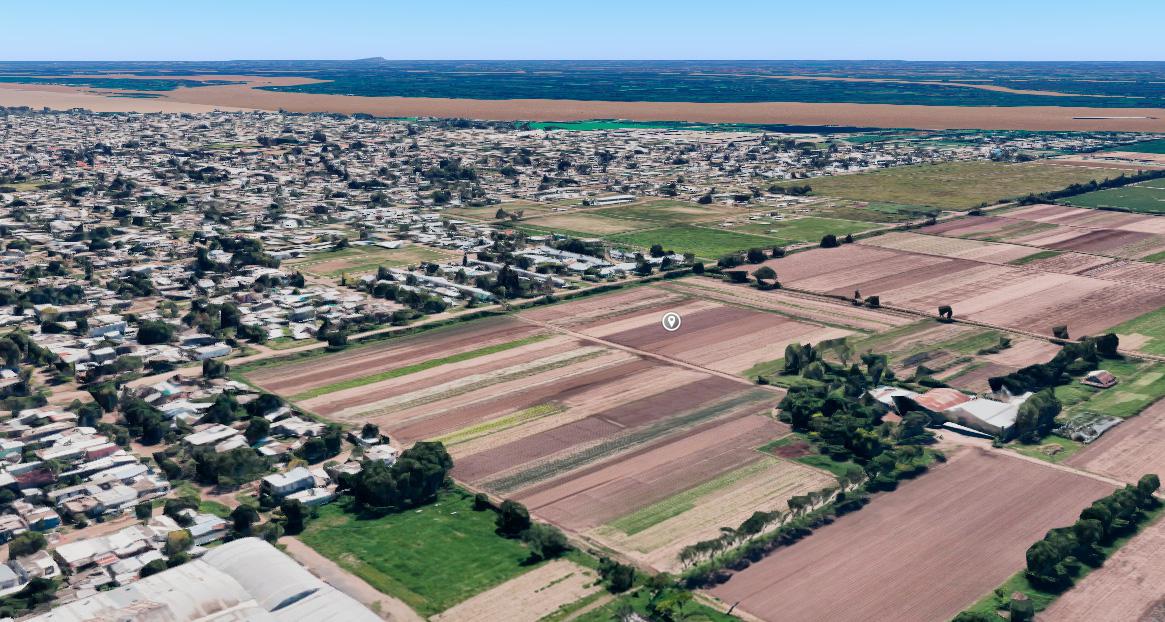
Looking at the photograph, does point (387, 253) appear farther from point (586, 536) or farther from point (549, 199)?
point (586, 536)

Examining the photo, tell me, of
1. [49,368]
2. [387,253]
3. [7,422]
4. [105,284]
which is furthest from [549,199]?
[7,422]

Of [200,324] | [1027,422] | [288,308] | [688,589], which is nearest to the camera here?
[688,589]

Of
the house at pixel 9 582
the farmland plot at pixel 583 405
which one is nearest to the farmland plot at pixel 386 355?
the farmland plot at pixel 583 405

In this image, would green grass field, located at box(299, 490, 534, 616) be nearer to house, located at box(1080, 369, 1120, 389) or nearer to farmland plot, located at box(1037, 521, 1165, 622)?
farmland plot, located at box(1037, 521, 1165, 622)

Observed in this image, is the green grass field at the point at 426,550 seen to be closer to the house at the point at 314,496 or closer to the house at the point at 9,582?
the house at the point at 314,496

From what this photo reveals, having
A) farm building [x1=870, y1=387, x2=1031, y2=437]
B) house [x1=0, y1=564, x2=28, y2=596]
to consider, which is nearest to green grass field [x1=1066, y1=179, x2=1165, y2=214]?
farm building [x1=870, y1=387, x2=1031, y2=437]
